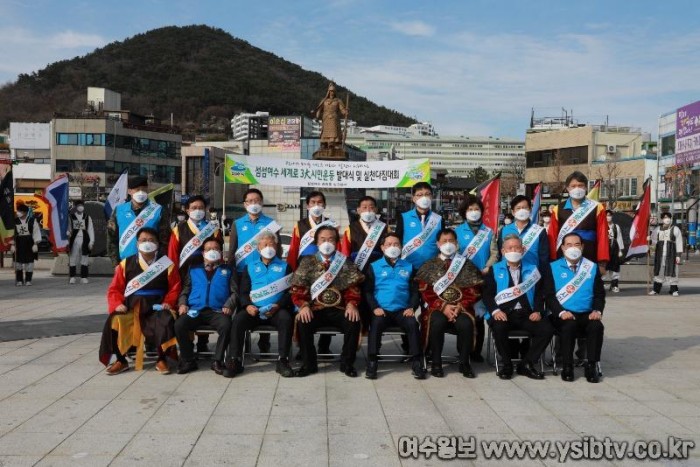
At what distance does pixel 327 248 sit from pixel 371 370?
1.26m

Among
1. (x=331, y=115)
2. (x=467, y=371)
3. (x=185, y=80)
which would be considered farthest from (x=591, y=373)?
(x=185, y=80)

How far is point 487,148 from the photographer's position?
170m

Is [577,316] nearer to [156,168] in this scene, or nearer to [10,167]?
[10,167]

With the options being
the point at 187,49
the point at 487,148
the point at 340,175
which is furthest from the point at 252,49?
the point at 340,175

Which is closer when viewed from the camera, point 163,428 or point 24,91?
point 163,428

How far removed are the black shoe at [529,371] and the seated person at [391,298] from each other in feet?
3.23

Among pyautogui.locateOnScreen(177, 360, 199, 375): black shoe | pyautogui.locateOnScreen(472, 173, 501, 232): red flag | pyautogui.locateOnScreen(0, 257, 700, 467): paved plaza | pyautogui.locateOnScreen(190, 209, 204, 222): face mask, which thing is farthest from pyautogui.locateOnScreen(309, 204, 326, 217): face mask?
pyautogui.locateOnScreen(472, 173, 501, 232): red flag

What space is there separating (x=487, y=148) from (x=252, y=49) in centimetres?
6640

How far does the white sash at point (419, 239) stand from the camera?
7117 mm

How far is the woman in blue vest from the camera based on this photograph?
7.05m

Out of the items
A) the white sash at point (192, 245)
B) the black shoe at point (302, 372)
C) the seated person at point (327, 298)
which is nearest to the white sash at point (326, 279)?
the seated person at point (327, 298)

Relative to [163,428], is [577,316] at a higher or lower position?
higher

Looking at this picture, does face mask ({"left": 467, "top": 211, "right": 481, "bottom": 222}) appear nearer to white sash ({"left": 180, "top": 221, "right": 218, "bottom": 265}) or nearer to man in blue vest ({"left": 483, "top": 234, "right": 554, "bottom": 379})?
man in blue vest ({"left": 483, "top": 234, "right": 554, "bottom": 379})

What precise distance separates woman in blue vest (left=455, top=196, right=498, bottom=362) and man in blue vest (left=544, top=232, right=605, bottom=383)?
695 millimetres
